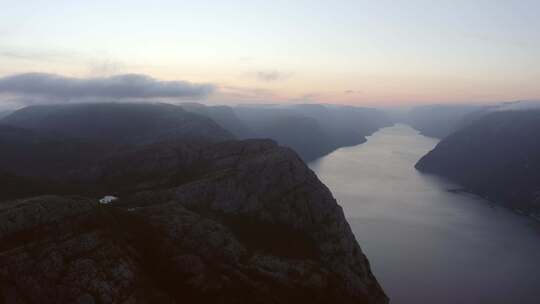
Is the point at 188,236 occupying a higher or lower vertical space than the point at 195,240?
higher

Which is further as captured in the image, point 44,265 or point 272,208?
point 272,208

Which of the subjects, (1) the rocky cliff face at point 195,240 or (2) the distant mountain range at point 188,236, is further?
(2) the distant mountain range at point 188,236

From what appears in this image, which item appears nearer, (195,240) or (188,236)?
(195,240)

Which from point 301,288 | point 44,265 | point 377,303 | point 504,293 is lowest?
point 504,293

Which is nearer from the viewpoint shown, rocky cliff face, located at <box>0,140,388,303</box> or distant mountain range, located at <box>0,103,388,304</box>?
rocky cliff face, located at <box>0,140,388,303</box>

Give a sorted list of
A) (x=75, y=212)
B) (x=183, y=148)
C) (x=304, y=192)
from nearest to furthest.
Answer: (x=75, y=212)
(x=304, y=192)
(x=183, y=148)

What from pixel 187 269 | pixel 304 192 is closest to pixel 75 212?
pixel 187 269

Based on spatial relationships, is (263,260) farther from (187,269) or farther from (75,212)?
(75,212)

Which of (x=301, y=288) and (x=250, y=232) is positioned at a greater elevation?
(x=250, y=232)
